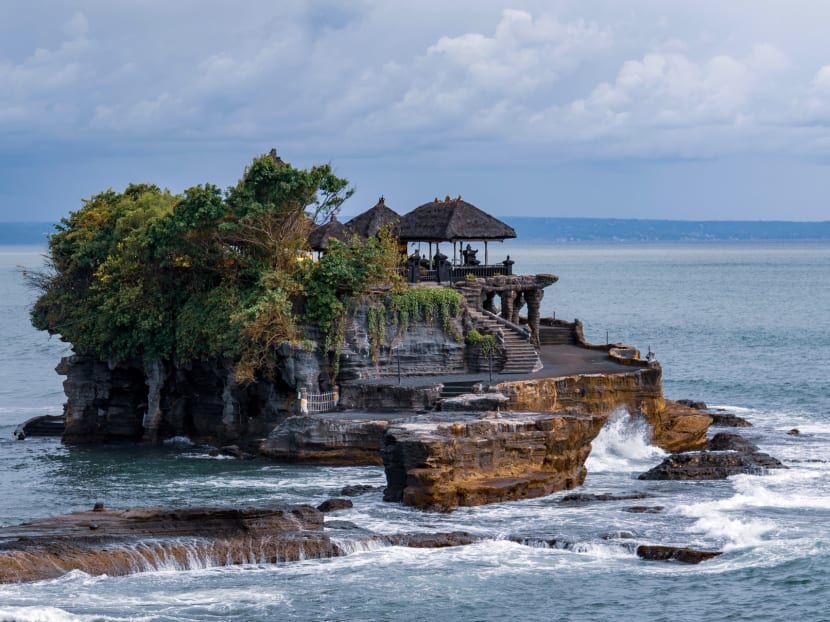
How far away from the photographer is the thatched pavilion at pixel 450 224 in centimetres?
5556

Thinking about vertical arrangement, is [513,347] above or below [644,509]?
above

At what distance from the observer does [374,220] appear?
185 feet

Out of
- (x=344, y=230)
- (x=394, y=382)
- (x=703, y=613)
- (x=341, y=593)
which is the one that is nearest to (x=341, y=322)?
(x=394, y=382)

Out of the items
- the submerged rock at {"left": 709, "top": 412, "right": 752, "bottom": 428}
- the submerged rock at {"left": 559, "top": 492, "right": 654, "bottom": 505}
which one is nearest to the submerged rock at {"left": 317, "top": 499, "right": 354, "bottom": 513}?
the submerged rock at {"left": 559, "top": 492, "right": 654, "bottom": 505}

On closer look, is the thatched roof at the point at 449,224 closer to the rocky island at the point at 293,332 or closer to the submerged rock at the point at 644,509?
the rocky island at the point at 293,332

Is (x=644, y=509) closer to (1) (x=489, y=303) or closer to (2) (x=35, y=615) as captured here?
(2) (x=35, y=615)

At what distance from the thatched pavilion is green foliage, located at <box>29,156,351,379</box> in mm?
4729

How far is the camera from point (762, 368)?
78812 mm

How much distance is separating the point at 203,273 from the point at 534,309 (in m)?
14.3

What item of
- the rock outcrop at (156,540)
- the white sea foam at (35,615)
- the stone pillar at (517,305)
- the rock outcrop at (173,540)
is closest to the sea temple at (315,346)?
the stone pillar at (517,305)

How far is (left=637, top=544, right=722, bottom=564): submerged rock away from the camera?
3466 centimetres

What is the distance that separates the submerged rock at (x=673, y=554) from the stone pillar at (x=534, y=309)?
78.3 feet

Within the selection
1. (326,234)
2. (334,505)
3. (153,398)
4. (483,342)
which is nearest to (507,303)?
(483,342)

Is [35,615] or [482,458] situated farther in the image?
[482,458]
